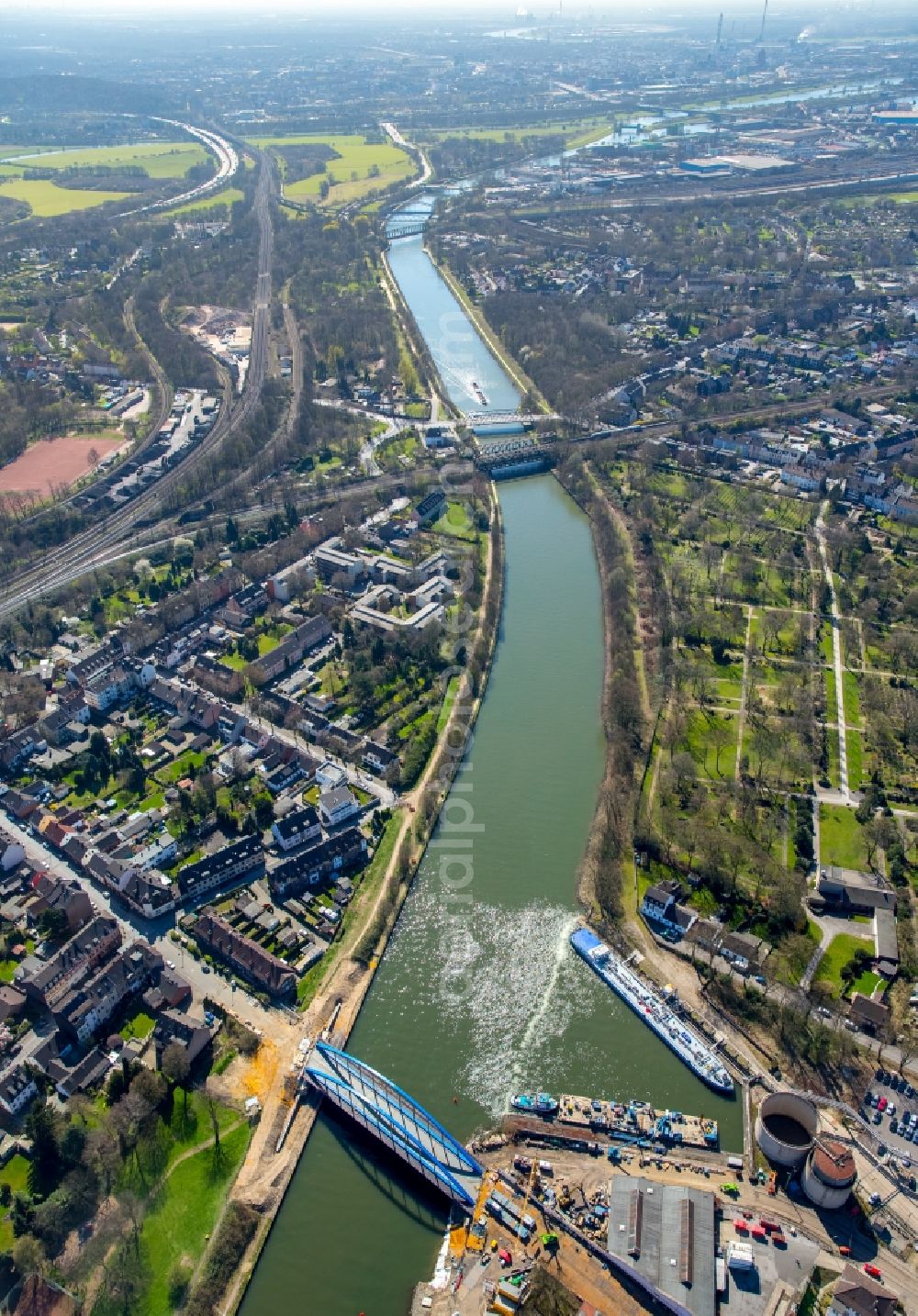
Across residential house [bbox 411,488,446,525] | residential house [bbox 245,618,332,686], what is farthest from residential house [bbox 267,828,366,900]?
residential house [bbox 411,488,446,525]

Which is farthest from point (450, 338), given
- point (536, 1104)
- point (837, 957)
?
point (536, 1104)

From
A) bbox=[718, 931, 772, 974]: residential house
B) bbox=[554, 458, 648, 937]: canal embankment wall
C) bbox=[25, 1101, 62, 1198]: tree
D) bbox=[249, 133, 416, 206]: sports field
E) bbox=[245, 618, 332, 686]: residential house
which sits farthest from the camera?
bbox=[249, 133, 416, 206]: sports field

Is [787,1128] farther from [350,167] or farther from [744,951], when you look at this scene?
[350,167]

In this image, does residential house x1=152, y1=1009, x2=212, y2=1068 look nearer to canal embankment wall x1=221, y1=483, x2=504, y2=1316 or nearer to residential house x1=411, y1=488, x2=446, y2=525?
canal embankment wall x1=221, y1=483, x2=504, y2=1316

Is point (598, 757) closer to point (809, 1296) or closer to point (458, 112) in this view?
point (809, 1296)

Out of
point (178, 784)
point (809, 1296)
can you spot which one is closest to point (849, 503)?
point (178, 784)

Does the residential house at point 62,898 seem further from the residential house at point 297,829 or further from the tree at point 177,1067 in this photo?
the tree at point 177,1067
